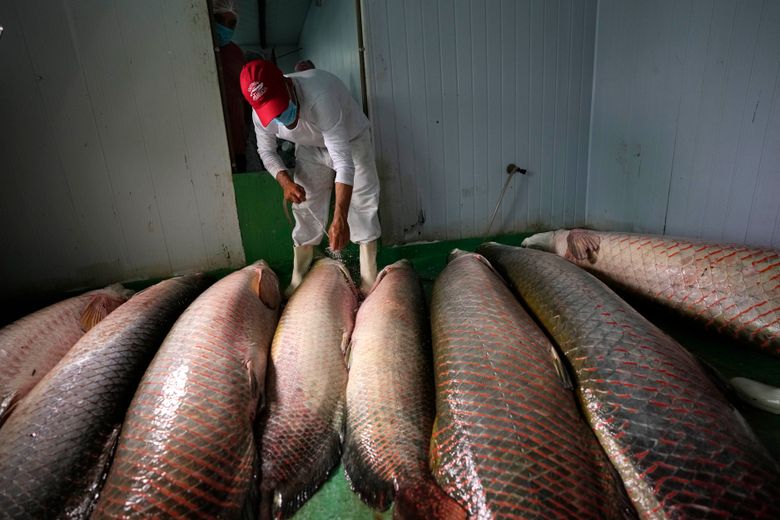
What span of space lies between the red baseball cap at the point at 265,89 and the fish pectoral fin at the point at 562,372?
7.62 ft

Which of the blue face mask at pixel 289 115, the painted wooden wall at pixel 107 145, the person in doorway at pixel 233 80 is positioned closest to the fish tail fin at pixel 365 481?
the blue face mask at pixel 289 115

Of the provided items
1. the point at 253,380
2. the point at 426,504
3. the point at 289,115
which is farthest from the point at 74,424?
the point at 289,115

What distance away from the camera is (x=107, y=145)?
3.77 meters

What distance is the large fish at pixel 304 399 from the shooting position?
5.98ft

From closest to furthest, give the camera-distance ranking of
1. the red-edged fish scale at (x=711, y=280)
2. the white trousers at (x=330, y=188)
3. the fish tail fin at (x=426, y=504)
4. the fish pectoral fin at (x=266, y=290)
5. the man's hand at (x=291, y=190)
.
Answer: the fish tail fin at (x=426, y=504)
the red-edged fish scale at (x=711, y=280)
the fish pectoral fin at (x=266, y=290)
the man's hand at (x=291, y=190)
the white trousers at (x=330, y=188)

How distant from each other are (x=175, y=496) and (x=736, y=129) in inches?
174

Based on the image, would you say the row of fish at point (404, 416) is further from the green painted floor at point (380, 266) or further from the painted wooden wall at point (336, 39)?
the painted wooden wall at point (336, 39)

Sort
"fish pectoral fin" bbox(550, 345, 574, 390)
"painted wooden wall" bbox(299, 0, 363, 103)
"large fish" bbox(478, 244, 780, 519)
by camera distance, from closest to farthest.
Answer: "large fish" bbox(478, 244, 780, 519)
"fish pectoral fin" bbox(550, 345, 574, 390)
"painted wooden wall" bbox(299, 0, 363, 103)

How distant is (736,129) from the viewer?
3180 millimetres

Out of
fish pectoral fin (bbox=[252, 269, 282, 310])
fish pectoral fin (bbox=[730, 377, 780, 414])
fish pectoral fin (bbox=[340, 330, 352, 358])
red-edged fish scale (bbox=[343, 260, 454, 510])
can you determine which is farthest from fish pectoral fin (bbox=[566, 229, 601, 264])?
fish pectoral fin (bbox=[252, 269, 282, 310])

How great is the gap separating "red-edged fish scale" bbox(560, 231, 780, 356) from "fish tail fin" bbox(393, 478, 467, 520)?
219 cm

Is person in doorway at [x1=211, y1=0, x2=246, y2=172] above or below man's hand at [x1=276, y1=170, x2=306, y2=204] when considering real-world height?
above

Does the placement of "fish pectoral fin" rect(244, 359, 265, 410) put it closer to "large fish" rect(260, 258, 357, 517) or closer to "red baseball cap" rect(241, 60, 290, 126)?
"large fish" rect(260, 258, 357, 517)

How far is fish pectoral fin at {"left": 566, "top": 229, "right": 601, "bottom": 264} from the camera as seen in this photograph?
3.42m
